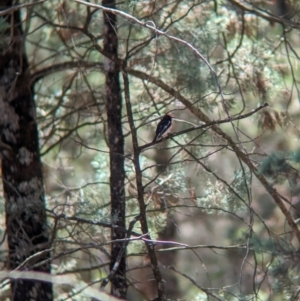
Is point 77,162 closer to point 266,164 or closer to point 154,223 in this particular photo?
point 154,223

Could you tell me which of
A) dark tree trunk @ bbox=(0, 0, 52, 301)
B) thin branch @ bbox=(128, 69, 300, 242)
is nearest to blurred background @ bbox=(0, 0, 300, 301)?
thin branch @ bbox=(128, 69, 300, 242)

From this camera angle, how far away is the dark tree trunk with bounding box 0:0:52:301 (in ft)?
15.9

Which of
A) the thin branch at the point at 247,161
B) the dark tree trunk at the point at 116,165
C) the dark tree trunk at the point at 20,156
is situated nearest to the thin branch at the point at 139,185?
the thin branch at the point at 247,161

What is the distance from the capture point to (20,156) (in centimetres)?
500

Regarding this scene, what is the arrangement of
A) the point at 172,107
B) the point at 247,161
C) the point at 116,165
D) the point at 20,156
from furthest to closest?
the point at 172,107 < the point at 20,156 < the point at 116,165 < the point at 247,161

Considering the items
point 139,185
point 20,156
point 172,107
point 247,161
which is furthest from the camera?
point 172,107

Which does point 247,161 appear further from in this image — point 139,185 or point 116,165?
point 116,165

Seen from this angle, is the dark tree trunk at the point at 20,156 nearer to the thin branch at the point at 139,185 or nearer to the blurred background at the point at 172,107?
the blurred background at the point at 172,107

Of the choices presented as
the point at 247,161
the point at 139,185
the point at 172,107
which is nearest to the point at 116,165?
the point at 139,185

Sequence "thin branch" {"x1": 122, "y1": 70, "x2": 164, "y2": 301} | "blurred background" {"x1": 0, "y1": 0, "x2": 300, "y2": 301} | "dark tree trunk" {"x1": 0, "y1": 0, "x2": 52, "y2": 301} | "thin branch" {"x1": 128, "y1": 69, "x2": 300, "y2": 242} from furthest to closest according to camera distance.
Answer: "dark tree trunk" {"x1": 0, "y1": 0, "x2": 52, "y2": 301}, "blurred background" {"x1": 0, "y1": 0, "x2": 300, "y2": 301}, "thin branch" {"x1": 128, "y1": 69, "x2": 300, "y2": 242}, "thin branch" {"x1": 122, "y1": 70, "x2": 164, "y2": 301}

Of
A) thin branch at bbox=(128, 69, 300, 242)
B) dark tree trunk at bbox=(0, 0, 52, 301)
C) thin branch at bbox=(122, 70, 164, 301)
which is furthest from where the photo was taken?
dark tree trunk at bbox=(0, 0, 52, 301)

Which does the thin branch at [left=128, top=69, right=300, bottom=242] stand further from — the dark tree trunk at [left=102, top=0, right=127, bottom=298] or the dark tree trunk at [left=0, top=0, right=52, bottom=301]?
the dark tree trunk at [left=0, top=0, right=52, bottom=301]

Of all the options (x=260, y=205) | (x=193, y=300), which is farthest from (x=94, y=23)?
(x=260, y=205)

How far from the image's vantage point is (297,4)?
518 centimetres
